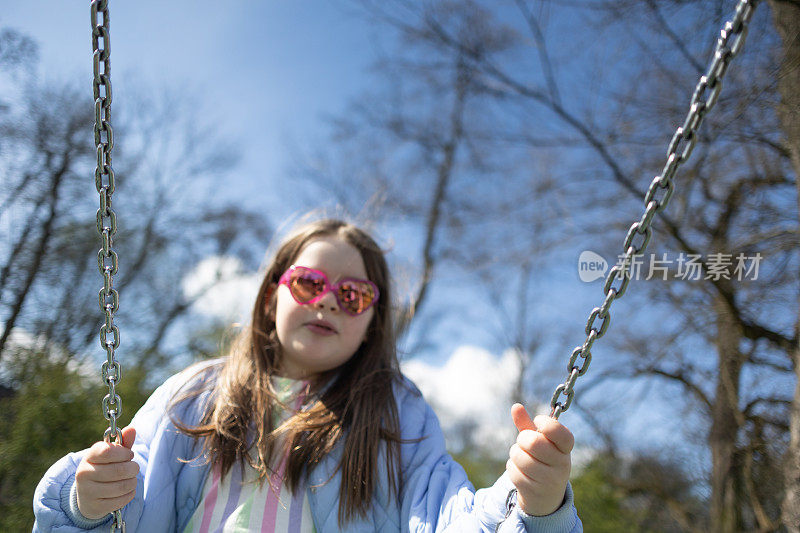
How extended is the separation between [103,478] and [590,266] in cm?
374

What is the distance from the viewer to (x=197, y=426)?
75.0 inches

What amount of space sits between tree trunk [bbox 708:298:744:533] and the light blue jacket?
10.4 feet

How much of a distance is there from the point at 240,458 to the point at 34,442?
198 cm

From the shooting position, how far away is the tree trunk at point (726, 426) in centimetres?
410

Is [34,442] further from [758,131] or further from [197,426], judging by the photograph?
[758,131]

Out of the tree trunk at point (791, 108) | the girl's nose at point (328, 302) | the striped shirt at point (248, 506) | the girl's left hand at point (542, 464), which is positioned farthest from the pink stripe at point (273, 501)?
the tree trunk at point (791, 108)

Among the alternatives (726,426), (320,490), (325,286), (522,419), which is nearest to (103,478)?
(320,490)

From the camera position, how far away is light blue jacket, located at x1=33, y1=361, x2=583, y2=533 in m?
1.52

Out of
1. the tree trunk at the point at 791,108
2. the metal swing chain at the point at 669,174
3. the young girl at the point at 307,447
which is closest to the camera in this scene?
the metal swing chain at the point at 669,174

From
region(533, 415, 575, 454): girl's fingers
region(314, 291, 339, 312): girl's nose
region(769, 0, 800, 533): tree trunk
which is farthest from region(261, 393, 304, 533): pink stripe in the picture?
region(769, 0, 800, 533): tree trunk

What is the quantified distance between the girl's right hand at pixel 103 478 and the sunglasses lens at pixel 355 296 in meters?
0.88

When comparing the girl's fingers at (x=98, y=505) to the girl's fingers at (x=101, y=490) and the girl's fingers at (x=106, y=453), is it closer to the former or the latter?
the girl's fingers at (x=101, y=490)

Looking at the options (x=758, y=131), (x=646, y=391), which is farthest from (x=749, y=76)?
(x=646, y=391)

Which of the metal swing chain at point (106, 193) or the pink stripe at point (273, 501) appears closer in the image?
the metal swing chain at point (106, 193)
